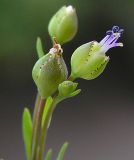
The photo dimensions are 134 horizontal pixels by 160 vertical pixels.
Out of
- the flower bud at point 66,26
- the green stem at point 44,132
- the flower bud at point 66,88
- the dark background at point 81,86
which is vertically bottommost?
the green stem at point 44,132

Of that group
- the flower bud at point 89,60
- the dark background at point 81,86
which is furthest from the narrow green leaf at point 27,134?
the dark background at point 81,86

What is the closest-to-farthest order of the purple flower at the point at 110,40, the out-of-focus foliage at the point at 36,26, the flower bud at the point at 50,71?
the flower bud at the point at 50,71 < the purple flower at the point at 110,40 < the out-of-focus foliage at the point at 36,26

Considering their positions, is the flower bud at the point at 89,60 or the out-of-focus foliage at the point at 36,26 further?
the out-of-focus foliage at the point at 36,26

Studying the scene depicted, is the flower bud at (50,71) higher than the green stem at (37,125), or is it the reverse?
the flower bud at (50,71)

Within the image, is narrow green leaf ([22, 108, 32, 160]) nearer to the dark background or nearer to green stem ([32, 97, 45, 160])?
green stem ([32, 97, 45, 160])

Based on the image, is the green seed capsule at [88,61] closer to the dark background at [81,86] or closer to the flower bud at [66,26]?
the flower bud at [66,26]
